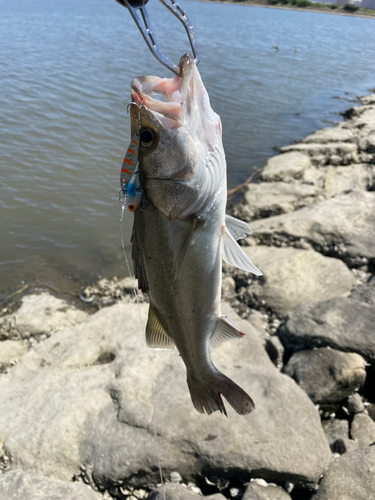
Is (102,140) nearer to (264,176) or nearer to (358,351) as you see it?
(264,176)

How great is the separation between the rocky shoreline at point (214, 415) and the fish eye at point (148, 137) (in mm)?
2905

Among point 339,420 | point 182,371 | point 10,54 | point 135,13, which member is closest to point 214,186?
point 135,13

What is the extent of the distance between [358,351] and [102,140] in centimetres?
1018

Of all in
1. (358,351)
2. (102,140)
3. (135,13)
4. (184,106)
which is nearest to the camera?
(135,13)

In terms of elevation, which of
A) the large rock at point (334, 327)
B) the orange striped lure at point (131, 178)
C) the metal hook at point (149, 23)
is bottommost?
the large rock at point (334, 327)

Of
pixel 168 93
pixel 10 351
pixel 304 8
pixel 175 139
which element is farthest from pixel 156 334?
pixel 304 8

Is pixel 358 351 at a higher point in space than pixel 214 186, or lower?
lower

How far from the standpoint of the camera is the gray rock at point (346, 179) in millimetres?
10602

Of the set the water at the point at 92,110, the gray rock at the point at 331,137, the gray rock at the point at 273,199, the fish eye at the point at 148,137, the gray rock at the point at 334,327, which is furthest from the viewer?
the gray rock at the point at 331,137

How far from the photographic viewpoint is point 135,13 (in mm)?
1956

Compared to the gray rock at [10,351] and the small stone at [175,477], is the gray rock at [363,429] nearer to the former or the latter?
the small stone at [175,477]

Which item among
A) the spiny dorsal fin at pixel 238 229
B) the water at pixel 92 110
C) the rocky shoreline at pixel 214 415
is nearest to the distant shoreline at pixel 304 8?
the water at pixel 92 110

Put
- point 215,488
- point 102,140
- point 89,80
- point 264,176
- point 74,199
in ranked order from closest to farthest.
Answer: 1. point 215,488
2. point 74,199
3. point 264,176
4. point 102,140
5. point 89,80

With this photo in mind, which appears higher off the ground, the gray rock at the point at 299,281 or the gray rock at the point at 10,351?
the gray rock at the point at 299,281
